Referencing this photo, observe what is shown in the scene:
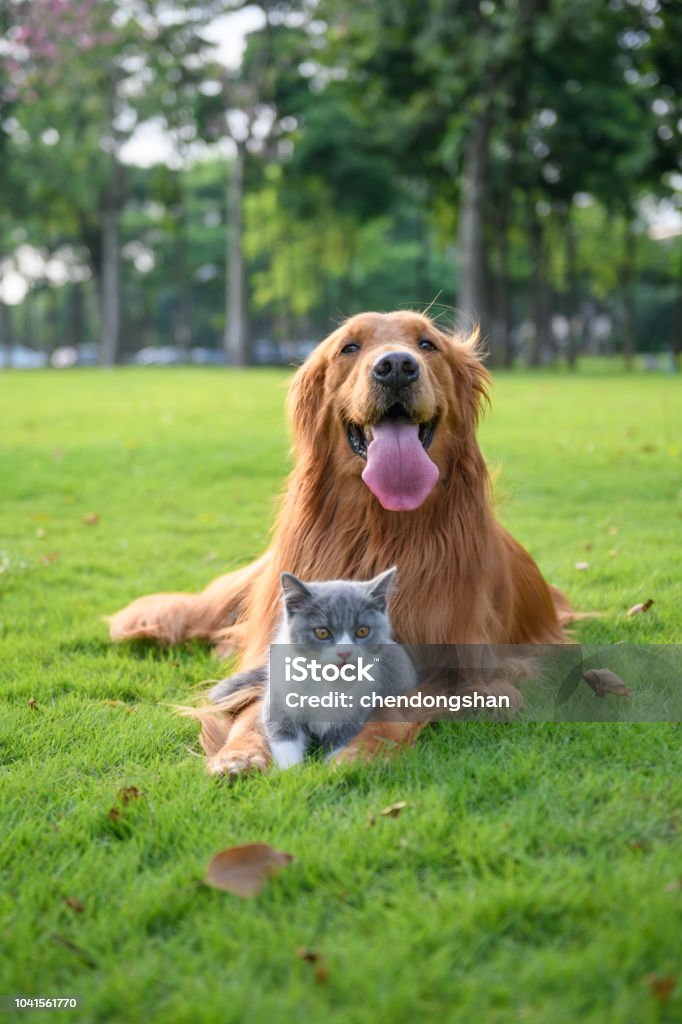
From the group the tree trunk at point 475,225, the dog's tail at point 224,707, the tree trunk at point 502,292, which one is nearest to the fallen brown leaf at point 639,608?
the dog's tail at point 224,707

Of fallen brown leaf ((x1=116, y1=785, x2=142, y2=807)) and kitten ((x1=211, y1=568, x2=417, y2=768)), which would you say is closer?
fallen brown leaf ((x1=116, y1=785, x2=142, y2=807))

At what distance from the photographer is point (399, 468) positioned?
3648mm

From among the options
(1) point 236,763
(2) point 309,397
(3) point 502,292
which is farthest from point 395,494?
(3) point 502,292

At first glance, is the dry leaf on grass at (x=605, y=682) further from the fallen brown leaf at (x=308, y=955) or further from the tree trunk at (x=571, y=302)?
the tree trunk at (x=571, y=302)

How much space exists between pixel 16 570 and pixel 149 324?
69131mm

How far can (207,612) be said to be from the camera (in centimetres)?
483

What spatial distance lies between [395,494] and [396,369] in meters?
0.48

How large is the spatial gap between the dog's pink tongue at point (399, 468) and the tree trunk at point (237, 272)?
94.8ft

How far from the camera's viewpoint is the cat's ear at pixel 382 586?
3.41 meters

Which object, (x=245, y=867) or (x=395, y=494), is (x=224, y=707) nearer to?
(x=395, y=494)

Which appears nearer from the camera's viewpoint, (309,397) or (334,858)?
(334,858)

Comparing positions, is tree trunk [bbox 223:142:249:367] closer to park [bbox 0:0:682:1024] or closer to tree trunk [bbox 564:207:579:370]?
park [bbox 0:0:682:1024]

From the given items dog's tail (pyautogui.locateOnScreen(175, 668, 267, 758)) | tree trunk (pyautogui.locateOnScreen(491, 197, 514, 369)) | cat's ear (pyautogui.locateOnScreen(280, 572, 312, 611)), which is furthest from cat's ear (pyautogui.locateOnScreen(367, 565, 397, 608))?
tree trunk (pyautogui.locateOnScreen(491, 197, 514, 369))

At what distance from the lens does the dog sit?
143 inches
